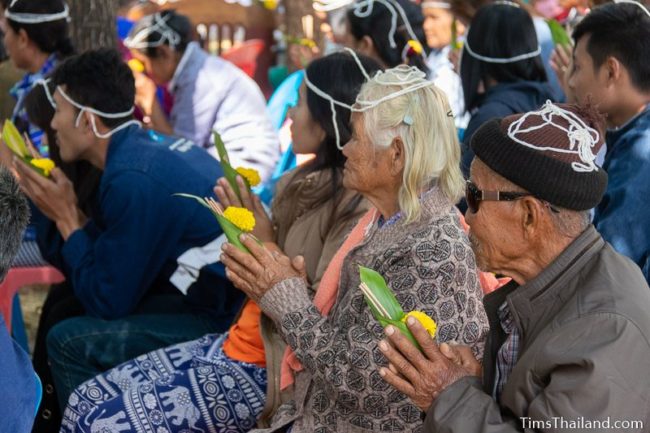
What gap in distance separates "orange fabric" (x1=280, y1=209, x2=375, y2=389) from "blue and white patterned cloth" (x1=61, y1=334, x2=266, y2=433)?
27 cm

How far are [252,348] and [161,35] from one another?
11.8 ft

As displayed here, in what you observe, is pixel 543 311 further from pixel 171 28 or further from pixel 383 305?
pixel 171 28

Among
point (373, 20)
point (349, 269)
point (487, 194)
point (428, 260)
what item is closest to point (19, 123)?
point (373, 20)

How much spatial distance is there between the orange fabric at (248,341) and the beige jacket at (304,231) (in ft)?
0.39

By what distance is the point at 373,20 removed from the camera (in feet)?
18.3

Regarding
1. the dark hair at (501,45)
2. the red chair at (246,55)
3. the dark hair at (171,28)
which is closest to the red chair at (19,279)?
the dark hair at (171,28)

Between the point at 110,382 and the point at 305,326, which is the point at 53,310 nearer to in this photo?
the point at 110,382

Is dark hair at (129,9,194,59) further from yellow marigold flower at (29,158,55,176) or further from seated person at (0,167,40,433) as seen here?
seated person at (0,167,40,433)

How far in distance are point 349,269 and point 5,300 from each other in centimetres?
256

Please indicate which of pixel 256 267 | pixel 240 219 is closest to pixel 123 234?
pixel 240 219

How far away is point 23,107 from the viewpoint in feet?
18.2

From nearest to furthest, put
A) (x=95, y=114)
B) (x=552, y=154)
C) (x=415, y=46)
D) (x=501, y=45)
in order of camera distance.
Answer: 1. (x=552, y=154)
2. (x=95, y=114)
3. (x=501, y=45)
4. (x=415, y=46)

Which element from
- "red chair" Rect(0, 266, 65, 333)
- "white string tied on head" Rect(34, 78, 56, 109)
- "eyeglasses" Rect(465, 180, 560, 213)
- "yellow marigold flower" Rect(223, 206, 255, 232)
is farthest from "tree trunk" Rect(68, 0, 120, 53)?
"eyeglasses" Rect(465, 180, 560, 213)

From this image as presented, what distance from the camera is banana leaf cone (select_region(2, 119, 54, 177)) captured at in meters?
4.16
